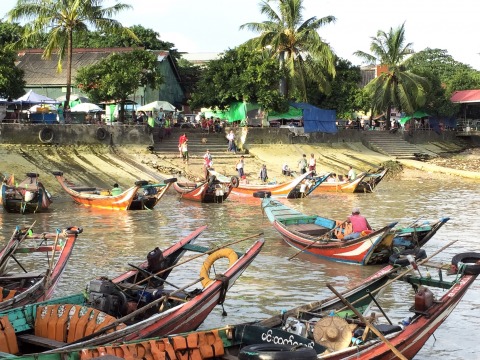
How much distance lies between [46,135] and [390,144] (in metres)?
23.7

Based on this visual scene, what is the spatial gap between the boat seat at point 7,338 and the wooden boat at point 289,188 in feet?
64.7

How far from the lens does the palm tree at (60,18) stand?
3356 centimetres

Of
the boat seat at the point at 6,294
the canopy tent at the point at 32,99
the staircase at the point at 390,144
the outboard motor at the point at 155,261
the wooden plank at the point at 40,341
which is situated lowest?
the wooden plank at the point at 40,341

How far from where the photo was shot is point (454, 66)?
227 ft

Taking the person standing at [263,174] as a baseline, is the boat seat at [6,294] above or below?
below

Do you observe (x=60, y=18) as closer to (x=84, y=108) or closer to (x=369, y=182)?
(x=84, y=108)

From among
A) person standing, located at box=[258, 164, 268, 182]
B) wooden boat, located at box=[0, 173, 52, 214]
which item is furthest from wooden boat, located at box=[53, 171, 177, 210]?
person standing, located at box=[258, 164, 268, 182]

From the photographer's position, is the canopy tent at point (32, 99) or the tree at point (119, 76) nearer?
the tree at point (119, 76)

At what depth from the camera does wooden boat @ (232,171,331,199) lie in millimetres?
28891

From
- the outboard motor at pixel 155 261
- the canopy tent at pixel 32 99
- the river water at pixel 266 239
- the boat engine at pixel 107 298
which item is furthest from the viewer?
the canopy tent at pixel 32 99

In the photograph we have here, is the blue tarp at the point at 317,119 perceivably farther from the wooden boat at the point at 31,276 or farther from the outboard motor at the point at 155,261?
the outboard motor at the point at 155,261

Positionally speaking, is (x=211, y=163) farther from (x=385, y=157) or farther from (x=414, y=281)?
(x=414, y=281)

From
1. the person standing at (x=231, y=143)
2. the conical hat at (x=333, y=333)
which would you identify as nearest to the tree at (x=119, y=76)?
the person standing at (x=231, y=143)

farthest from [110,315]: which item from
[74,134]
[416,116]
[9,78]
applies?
[416,116]
